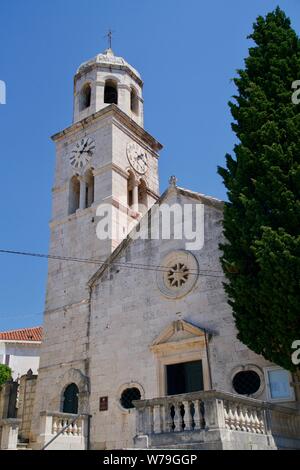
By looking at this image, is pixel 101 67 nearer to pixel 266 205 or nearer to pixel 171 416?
pixel 266 205

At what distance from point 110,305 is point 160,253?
8.71 ft

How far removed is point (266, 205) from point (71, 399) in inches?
399

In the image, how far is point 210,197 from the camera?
16.5 meters

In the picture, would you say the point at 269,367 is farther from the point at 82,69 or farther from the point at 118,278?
the point at 82,69

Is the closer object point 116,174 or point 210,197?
point 210,197

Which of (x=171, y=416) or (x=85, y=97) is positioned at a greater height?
(x=85, y=97)

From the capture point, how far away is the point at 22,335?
38562 millimetres

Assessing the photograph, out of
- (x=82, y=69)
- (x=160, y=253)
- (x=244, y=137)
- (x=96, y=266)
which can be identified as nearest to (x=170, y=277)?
(x=160, y=253)

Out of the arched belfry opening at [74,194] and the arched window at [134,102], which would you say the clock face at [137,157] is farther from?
the arched belfry opening at [74,194]

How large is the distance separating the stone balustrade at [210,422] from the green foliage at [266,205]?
55.8 inches

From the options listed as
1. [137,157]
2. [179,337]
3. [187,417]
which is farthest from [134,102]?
[187,417]

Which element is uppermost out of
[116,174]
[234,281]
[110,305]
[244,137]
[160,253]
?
[116,174]

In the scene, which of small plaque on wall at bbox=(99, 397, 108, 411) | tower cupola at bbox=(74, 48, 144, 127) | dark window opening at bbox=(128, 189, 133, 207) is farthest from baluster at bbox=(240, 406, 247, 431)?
tower cupola at bbox=(74, 48, 144, 127)

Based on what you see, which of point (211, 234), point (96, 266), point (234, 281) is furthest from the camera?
point (96, 266)
